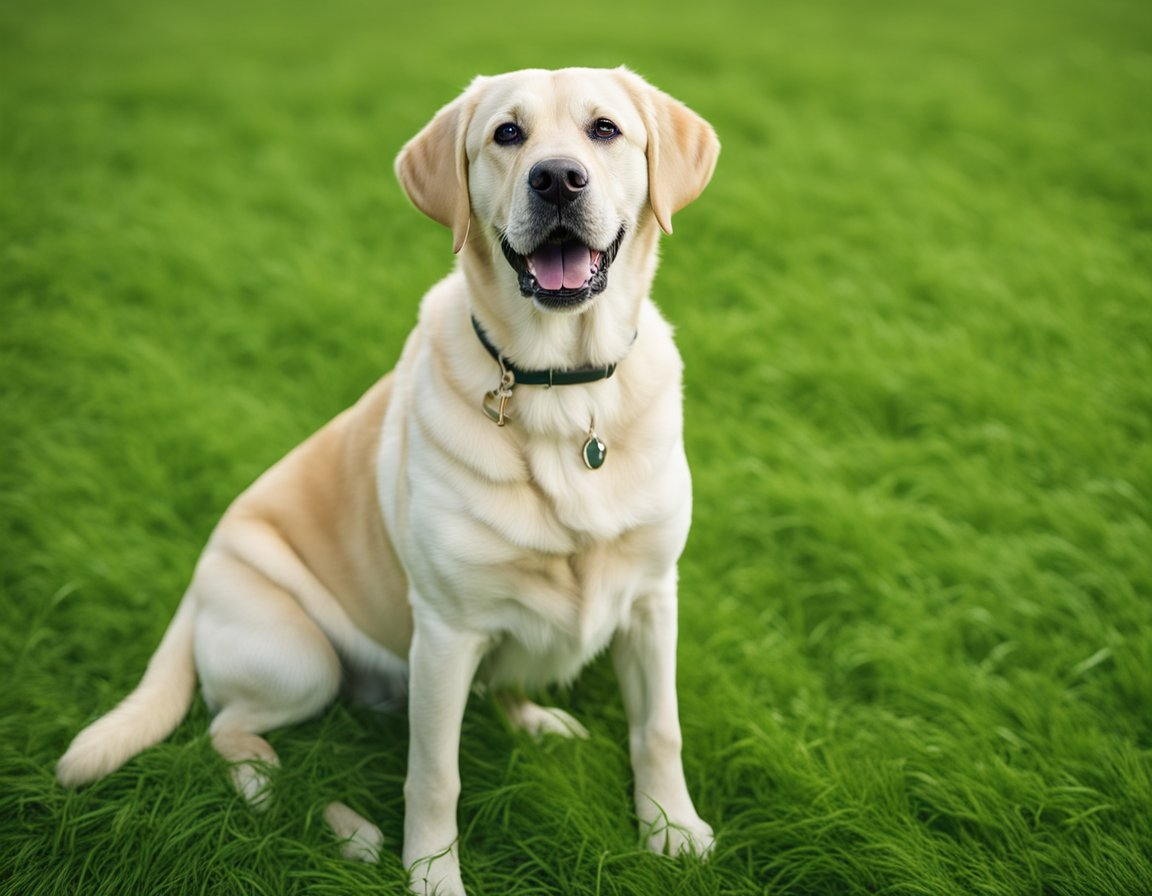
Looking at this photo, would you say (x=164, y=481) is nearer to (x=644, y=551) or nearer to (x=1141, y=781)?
(x=644, y=551)

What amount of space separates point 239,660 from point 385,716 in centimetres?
48

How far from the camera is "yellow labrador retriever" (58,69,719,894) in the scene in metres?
2.23

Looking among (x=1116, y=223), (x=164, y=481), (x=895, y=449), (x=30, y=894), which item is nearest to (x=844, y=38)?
(x=1116, y=223)

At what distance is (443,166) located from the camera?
2.33 m

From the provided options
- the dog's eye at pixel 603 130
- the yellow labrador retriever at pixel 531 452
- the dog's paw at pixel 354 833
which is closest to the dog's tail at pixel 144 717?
the yellow labrador retriever at pixel 531 452

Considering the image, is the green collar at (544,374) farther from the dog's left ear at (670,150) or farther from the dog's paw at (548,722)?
the dog's paw at (548,722)

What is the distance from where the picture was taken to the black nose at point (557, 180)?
2.11m

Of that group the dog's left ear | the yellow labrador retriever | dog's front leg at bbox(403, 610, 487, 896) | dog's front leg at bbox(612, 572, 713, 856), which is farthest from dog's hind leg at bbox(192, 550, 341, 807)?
the dog's left ear

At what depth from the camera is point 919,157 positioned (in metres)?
5.82

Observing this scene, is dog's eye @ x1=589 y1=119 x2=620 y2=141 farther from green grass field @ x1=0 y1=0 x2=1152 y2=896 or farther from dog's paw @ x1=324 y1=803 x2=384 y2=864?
dog's paw @ x1=324 y1=803 x2=384 y2=864

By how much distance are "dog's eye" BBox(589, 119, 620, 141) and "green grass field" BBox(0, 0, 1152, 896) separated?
1.59 metres

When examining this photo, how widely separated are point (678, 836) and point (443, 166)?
178 centimetres

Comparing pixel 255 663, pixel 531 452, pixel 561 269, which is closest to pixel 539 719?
pixel 255 663

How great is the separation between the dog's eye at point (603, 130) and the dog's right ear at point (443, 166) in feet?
0.99
